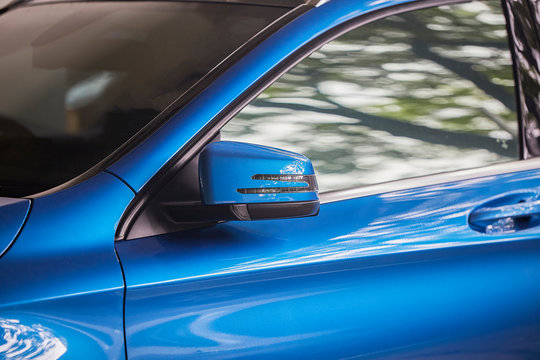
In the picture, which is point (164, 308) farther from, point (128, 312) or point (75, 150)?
point (75, 150)

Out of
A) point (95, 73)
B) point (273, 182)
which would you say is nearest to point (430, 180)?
point (273, 182)

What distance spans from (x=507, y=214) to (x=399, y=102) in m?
0.36

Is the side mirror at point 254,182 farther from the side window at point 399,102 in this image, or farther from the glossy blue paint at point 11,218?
the glossy blue paint at point 11,218

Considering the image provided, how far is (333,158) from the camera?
5.90 ft

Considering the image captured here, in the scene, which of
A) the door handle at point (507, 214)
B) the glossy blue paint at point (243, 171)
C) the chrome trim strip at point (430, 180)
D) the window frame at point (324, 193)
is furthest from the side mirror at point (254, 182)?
the door handle at point (507, 214)

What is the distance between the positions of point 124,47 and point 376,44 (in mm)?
643

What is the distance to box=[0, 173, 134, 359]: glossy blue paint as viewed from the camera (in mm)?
1380

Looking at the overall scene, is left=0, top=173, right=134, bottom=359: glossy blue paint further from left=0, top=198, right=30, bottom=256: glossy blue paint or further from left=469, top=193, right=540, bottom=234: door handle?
left=469, top=193, right=540, bottom=234: door handle

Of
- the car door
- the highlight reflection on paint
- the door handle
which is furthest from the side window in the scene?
the highlight reflection on paint

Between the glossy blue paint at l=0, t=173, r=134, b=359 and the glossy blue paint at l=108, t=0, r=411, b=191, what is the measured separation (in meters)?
0.06

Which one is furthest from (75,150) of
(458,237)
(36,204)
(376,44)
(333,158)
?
(458,237)

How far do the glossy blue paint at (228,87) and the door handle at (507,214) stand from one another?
535 mm

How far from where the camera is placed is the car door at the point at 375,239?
1.53m

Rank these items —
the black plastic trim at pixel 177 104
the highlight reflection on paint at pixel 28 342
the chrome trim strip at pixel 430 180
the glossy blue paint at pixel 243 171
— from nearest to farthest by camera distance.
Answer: the highlight reflection on paint at pixel 28 342
the glossy blue paint at pixel 243 171
the black plastic trim at pixel 177 104
the chrome trim strip at pixel 430 180
